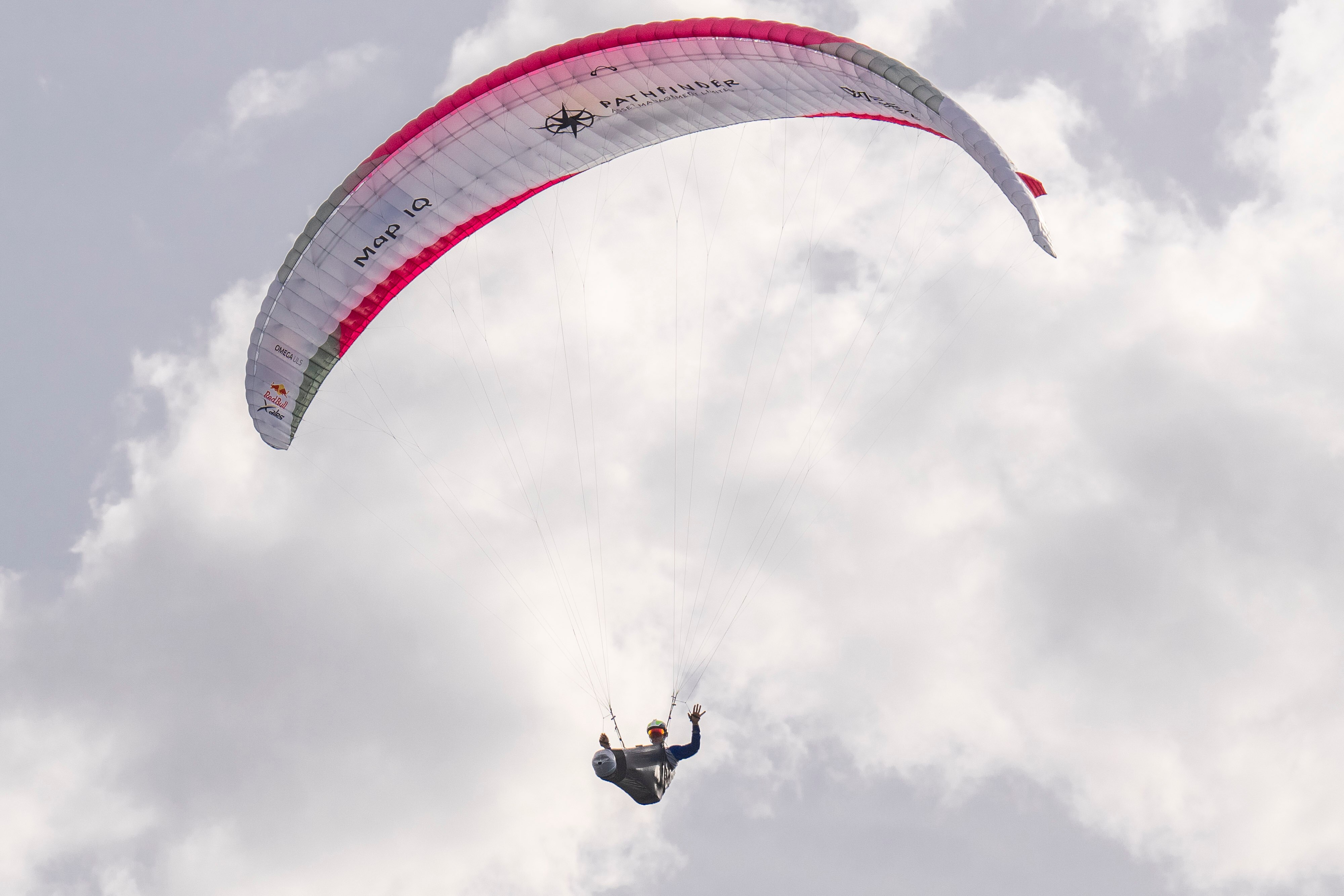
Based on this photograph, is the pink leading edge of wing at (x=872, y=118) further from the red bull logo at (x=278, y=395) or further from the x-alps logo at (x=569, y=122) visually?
the red bull logo at (x=278, y=395)

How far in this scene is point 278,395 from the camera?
A: 91.9ft

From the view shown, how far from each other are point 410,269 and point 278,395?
3.51 m

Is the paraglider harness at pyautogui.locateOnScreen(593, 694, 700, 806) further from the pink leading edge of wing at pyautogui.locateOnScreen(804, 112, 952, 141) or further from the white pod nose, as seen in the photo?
the pink leading edge of wing at pyautogui.locateOnScreen(804, 112, 952, 141)

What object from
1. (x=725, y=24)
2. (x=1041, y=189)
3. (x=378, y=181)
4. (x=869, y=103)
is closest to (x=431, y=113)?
(x=378, y=181)

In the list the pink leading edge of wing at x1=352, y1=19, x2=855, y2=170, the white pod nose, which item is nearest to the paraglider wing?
the pink leading edge of wing at x1=352, y1=19, x2=855, y2=170

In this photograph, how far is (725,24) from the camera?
78.9 ft

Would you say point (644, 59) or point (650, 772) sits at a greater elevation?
point (644, 59)

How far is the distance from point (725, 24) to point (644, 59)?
1.69 m

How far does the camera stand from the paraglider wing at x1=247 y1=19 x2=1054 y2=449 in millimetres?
24109

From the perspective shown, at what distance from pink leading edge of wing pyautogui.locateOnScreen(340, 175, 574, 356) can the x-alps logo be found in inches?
51.7

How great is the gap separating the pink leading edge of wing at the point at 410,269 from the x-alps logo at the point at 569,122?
4.31ft

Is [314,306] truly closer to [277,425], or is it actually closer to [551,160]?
[277,425]

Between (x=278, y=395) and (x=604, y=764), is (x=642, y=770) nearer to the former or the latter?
(x=604, y=764)

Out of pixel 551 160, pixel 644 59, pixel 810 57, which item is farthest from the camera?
pixel 551 160
